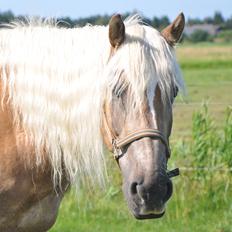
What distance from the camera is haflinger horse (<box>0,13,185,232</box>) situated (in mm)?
3455

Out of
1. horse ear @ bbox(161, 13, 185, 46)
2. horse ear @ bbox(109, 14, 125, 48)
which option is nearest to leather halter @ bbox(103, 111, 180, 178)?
horse ear @ bbox(109, 14, 125, 48)

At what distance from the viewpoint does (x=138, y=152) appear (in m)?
3.38

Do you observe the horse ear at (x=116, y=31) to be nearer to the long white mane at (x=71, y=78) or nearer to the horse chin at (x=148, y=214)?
the long white mane at (x=71, y=78)

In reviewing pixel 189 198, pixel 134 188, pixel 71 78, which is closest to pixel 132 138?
pixel 134 188

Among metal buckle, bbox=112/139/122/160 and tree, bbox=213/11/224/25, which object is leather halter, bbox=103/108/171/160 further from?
tree, bbox=213/11/224/25

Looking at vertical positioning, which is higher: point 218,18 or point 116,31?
point 116,31

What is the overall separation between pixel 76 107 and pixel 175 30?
2.13 feet

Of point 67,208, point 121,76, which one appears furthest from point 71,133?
point 67,208

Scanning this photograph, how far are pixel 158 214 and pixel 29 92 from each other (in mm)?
968

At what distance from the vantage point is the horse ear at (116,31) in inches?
139

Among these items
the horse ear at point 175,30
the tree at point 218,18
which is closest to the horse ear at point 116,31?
the horse ear at point 175,30

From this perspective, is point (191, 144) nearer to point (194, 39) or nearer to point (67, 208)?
point (67, 208)

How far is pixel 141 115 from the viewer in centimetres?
344

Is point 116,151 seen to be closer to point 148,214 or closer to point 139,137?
point 139,137
